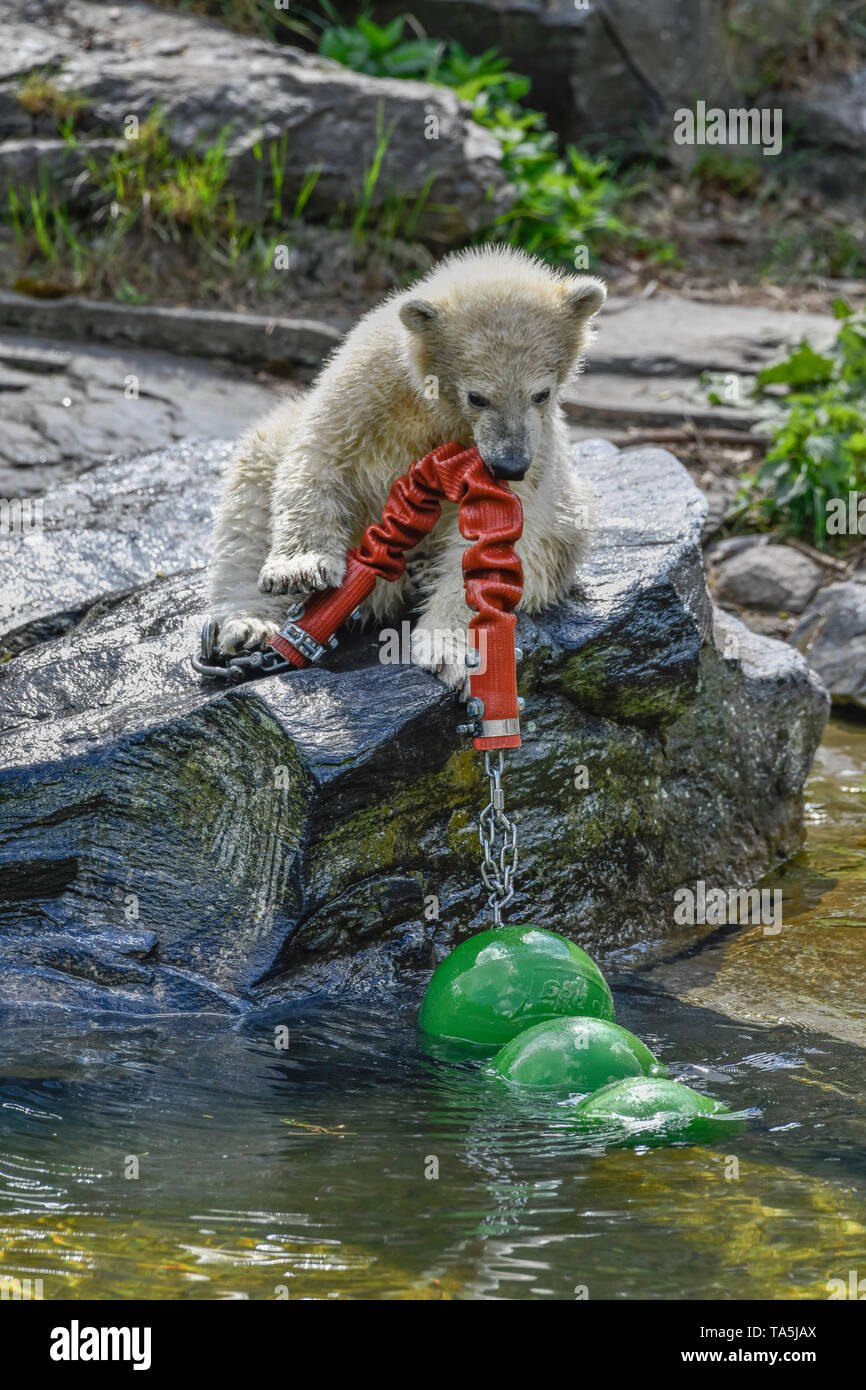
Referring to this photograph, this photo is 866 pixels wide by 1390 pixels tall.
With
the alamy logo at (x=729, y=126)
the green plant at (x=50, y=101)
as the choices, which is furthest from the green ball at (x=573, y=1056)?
the alamy logo at (x=729, y=126)

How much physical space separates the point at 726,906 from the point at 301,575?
1.98m

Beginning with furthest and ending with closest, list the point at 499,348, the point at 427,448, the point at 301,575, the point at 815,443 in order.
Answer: the point at 815,443, the point at 427,448, the point at 301,575, the point at 499,348

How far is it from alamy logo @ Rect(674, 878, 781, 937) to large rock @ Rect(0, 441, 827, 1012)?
0.08m

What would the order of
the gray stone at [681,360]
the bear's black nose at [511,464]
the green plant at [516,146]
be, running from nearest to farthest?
1. the bear's black nose at [511,464]
2. the gray stone at [681,360]
3. the green plant at [516,146]

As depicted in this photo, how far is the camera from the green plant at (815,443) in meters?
7.75

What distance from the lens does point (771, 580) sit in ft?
25.5

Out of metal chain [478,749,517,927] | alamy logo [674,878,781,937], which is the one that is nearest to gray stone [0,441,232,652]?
metal chain [478,749,517,927]

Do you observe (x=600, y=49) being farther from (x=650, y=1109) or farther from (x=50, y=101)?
(x=650, y=1109)

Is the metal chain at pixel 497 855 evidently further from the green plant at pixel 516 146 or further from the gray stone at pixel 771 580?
the green plant at pixel 516 146

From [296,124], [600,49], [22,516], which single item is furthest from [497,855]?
[600,49]

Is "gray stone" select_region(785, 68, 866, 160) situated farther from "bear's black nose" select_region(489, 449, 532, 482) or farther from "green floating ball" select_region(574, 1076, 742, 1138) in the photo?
"green floating ball" select_region(574, 1076, 742, 1138)

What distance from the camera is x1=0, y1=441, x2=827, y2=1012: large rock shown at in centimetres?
396

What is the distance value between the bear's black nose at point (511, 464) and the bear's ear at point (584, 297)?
68 cm

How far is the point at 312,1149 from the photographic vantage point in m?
3.11
